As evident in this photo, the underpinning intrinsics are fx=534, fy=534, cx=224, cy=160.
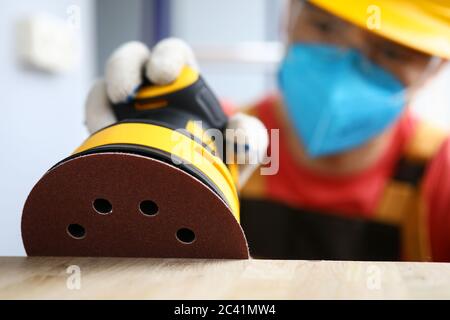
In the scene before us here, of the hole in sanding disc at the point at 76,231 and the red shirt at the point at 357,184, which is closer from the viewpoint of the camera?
the hole in sanding disc at the point at 76,231

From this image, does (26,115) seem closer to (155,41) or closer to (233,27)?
(155,41)

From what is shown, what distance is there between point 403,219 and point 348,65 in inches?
12.5

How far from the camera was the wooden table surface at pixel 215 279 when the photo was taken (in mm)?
331

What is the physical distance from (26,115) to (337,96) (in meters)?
0.52

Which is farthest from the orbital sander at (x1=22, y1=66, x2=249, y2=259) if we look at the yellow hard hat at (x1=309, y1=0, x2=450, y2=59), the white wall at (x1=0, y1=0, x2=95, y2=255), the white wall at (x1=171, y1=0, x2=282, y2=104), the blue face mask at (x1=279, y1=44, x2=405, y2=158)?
the white wall at (x1=171, y1=0, x2=282, y2=104)

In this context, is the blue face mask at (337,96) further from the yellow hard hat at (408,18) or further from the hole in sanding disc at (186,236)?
the hole in sanding disc at (186,236)

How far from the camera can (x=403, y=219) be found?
1.03 metres

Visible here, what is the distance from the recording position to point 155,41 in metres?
→ 1.82

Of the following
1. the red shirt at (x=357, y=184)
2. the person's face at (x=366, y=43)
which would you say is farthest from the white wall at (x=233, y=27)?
the person's face at (x=366, y=43)

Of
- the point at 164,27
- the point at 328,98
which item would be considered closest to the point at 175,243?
the point at 328,98

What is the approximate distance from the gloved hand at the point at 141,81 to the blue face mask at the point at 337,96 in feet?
1.38

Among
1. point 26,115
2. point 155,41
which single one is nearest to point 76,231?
point 26,115

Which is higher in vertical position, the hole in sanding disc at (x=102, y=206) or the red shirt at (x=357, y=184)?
the hole in sanding disc at (x=102, y=206)

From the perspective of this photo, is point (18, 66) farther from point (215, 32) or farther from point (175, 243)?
point (215, 32)
